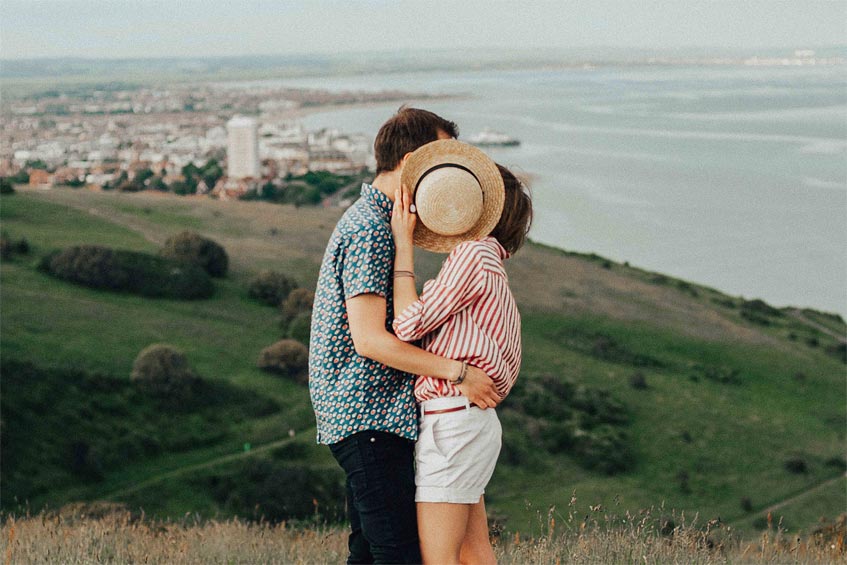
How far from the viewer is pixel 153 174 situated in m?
74.2

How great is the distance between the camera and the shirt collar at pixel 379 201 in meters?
2.56

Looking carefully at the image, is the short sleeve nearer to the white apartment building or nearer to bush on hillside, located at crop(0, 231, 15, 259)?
bush on hillside, located at crop(0, 231, 15, 259)

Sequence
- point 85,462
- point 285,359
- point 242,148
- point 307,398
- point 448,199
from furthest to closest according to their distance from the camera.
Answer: point 242,148
point 285,359
point 307,398
point 85,462
point 448,199

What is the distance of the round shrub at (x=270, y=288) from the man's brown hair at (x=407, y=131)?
103ft

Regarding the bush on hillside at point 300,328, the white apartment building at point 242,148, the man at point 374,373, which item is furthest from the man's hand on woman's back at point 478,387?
the white apartment building at point 242,148

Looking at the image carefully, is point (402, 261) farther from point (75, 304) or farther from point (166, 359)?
point (75, 304)

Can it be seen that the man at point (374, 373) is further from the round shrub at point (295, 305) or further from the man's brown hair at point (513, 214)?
the round shrub at point (295, 305)

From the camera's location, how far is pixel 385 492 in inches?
96.0

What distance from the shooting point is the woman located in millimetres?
2430

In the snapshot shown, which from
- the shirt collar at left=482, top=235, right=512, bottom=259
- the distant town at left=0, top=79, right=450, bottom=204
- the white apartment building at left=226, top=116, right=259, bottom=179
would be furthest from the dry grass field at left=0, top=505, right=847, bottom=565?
the white apartment building at left=226, top=116, right=259, bottom=179

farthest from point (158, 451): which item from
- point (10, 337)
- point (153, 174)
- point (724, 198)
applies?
point (724, 198)

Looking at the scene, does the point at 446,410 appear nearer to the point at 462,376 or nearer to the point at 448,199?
the point at 462,376

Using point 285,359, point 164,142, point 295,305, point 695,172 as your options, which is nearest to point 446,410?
point 285,359

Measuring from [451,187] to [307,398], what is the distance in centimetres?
2304
